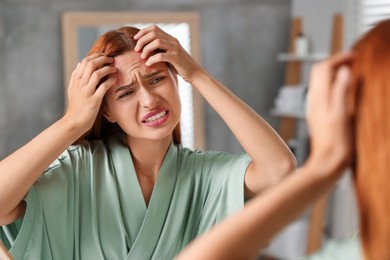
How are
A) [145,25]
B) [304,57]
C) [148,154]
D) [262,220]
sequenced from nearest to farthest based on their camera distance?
[262,220], [148,154], [145,25], [304,57]

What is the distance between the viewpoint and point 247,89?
4297 mm

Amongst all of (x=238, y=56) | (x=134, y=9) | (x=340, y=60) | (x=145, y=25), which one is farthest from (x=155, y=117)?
(x=238, y=56)

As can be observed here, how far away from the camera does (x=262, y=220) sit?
732 millimetres

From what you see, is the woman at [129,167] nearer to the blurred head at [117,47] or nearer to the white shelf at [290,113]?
the blurred head at [117,47]

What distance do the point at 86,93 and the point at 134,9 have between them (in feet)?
8.72

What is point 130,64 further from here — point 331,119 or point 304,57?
point 304,57

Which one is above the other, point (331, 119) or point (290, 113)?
point (331, 119)

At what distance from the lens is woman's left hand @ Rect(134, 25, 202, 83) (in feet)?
4.50

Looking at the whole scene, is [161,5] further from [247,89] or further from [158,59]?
[158,59]

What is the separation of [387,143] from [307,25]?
3.47 metres

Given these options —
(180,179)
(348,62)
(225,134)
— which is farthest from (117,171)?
(225,134)

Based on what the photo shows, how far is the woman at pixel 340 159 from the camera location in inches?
28.9

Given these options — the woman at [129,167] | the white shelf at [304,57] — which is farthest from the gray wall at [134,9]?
the woman at [129,167]

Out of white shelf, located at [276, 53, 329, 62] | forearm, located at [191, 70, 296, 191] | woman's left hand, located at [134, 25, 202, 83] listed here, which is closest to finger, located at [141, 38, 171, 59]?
woman's left hand, located at [134, 25, 202, 83]
